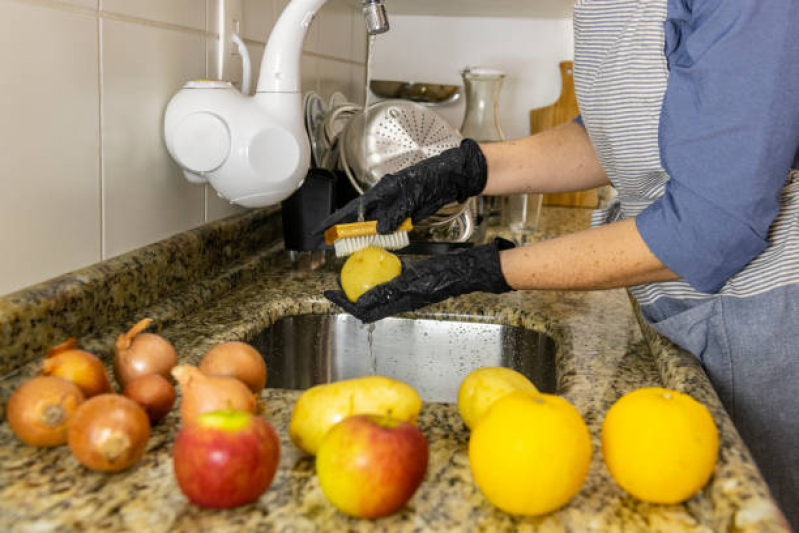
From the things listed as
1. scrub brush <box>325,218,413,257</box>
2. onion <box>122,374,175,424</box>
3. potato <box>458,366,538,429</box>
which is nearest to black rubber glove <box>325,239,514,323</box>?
scrub brush <box>325,218,413,257</box>

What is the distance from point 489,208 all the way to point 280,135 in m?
0.97

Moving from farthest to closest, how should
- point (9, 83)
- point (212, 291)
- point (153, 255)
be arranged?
point (212, 291), point (153, 255), point (9, 83)

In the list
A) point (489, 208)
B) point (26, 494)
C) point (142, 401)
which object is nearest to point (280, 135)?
point (142, 401)

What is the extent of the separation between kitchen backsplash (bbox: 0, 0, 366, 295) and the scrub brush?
0.74ft

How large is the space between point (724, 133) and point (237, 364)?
55cm

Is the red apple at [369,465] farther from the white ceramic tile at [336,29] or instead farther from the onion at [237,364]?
the white ceramic tile at [336,29]

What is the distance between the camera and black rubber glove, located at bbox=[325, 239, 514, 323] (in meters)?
0.95

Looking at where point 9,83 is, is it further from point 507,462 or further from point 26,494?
point 507,462

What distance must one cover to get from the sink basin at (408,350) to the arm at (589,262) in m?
0.25

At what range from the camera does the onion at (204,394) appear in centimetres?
57

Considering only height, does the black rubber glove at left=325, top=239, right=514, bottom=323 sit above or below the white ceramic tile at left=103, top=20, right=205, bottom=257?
below

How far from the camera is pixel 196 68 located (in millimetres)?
1078

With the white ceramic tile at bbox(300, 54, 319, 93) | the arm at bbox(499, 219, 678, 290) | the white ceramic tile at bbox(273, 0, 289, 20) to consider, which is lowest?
the arm at bbox(499, 219, 678, 290)

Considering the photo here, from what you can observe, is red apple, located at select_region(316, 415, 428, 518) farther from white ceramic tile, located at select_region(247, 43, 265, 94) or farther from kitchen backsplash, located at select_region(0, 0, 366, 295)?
white ceramic tile, located at select_region(247, 43, 265, 94)
